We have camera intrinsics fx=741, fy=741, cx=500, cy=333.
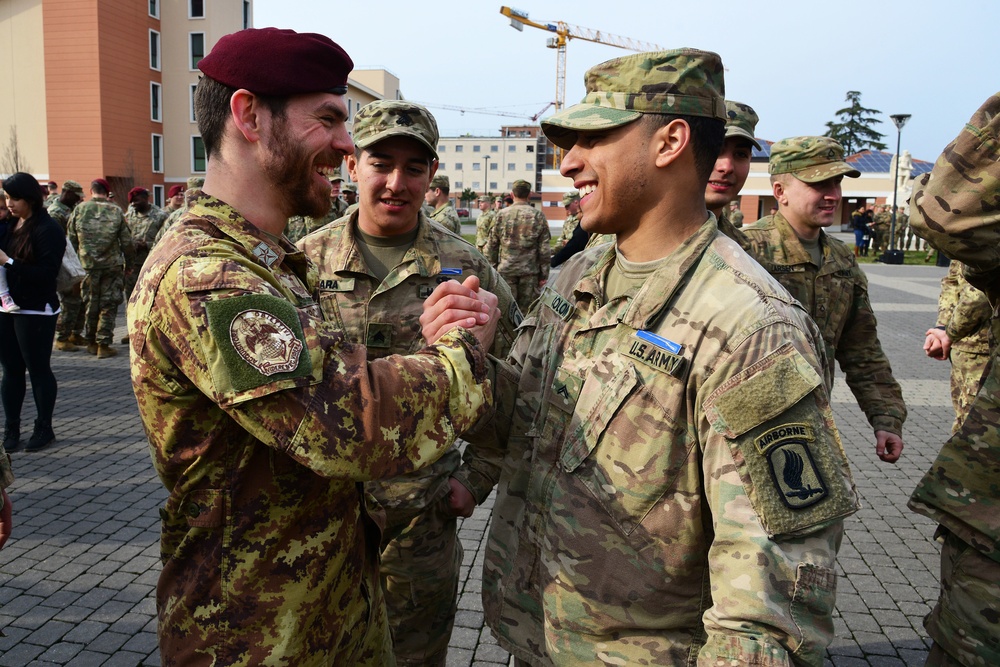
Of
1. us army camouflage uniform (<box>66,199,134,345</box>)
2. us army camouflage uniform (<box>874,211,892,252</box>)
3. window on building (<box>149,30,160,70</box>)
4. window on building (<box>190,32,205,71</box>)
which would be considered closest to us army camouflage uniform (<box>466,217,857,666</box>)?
us army camouflage uniform (<box>66,199,134,345</box>)

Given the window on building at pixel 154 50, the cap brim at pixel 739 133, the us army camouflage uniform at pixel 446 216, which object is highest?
the window on building at pixel 154 50

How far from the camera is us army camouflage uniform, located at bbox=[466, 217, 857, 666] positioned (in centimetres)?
157

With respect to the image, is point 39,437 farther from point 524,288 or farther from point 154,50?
point 154,50

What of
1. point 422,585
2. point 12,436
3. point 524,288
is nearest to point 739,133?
point 422,585

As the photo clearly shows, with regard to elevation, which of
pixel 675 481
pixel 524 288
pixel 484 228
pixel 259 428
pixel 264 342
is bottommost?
pixel 524 288

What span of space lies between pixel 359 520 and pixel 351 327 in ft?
4.34

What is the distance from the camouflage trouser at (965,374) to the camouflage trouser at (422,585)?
12.0ft

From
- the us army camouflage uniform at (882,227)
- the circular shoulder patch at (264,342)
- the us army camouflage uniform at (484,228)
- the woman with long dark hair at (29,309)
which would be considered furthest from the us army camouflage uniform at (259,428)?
the us army camouflage uniform at (882,227)

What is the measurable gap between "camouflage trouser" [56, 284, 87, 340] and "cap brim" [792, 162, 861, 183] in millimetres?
9924

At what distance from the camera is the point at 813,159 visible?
417 cm

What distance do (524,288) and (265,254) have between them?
10975mm

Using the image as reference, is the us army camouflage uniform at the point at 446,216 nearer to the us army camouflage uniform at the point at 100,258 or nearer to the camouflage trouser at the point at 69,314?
the us army camouflage uniform at the point at 100,258

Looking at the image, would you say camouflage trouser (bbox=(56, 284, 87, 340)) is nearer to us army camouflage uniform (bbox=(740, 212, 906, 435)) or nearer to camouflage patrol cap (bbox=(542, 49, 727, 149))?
us army camouflage uniform (bbox=(740, 212, 906, 435))

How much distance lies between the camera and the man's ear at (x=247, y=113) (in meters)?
1.85
